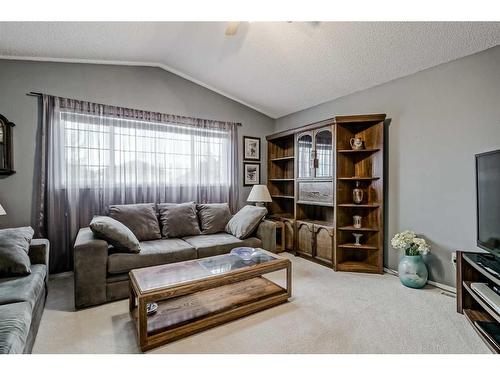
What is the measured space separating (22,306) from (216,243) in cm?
176

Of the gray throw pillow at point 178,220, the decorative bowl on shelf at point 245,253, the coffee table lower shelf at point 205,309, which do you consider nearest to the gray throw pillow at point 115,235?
the coffee table lower shelf at point 205,309

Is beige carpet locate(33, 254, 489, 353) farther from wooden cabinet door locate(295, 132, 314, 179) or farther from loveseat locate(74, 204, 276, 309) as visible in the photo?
wooden cabinet door locate(295, 132, 314, 179)

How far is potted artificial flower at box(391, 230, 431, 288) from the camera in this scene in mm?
2582

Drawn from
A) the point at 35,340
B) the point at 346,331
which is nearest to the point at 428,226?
the point at 346,331

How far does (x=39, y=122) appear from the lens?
2.84 meters

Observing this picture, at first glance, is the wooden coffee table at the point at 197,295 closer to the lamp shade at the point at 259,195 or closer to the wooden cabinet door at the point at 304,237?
the wooden cabinet door at the point at 304,237

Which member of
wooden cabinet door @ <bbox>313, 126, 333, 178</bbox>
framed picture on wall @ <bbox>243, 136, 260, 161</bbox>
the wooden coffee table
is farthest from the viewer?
framed picture on wall @ <bbox>243, 136, 260, 161</bbox>

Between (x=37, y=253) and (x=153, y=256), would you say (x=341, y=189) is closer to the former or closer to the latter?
(x=153, y=256)

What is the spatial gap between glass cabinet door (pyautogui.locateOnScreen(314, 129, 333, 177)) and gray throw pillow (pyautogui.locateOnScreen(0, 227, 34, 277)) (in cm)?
322

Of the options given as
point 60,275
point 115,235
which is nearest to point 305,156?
point 115,235

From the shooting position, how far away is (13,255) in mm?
1886

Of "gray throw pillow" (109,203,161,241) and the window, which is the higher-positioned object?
the window

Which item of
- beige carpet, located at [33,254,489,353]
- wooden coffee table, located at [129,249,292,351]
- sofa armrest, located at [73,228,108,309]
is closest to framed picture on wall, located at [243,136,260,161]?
wooden coffee table, located at [129,249,292,351]

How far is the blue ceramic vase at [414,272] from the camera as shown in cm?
258
